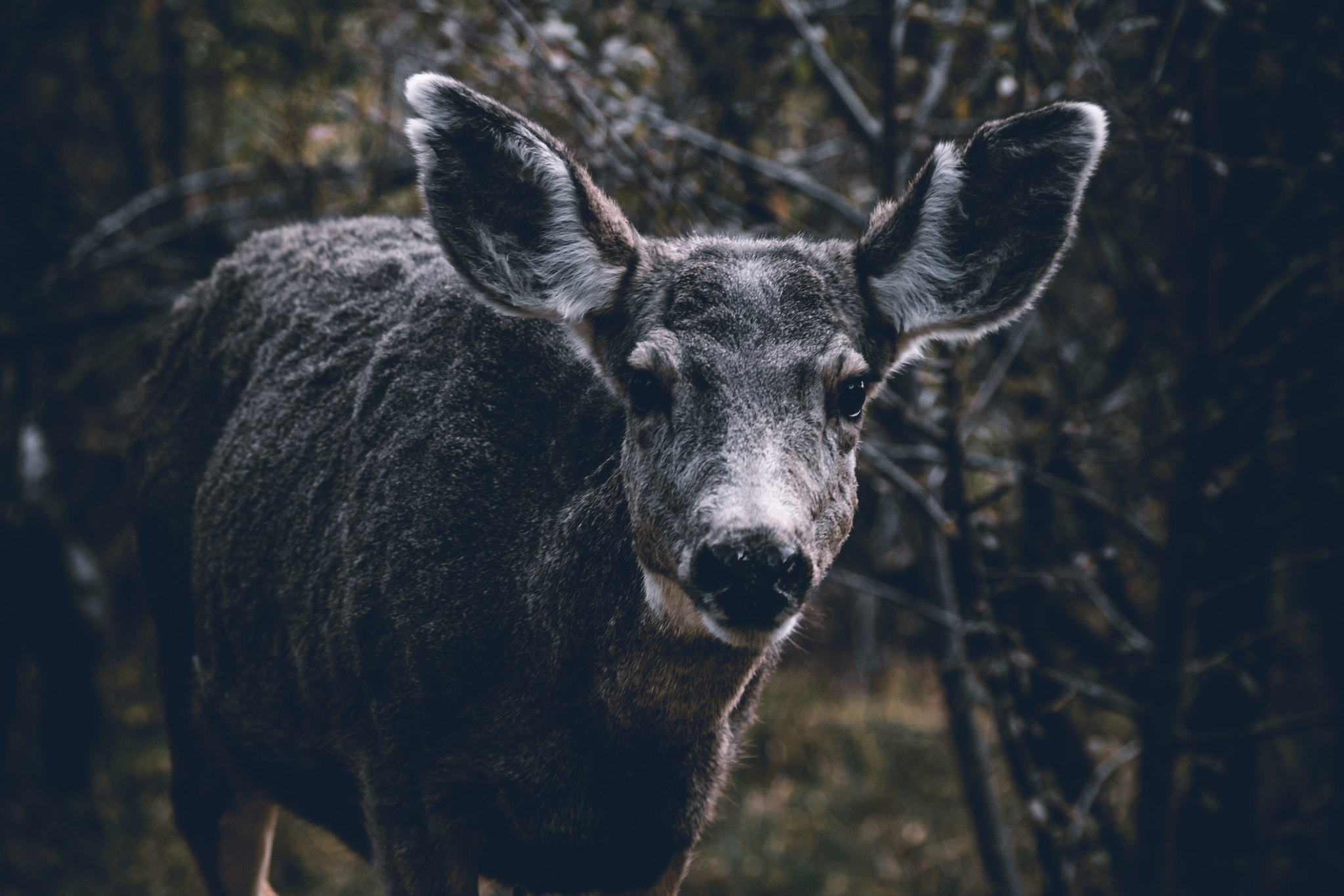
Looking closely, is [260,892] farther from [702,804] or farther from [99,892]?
[99,892]

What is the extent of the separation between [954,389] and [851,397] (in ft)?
4.94

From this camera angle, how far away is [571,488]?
2.89 m

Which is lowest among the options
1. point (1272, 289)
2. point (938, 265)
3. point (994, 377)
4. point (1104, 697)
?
point (1104, 697)

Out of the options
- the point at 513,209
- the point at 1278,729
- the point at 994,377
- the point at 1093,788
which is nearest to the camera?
the point at 513,209

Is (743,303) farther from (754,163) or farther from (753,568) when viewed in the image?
(754,163)

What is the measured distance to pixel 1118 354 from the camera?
562 cm

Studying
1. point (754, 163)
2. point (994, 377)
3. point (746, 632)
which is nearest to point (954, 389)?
point (994, 377)

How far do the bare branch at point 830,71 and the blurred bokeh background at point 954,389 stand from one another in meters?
0.02

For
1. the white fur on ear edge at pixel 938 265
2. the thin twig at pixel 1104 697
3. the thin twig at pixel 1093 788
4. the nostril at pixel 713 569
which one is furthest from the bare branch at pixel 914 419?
the nostril at pixel 713 569

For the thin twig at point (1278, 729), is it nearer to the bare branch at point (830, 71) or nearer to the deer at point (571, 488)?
the deer at point (571, 488)

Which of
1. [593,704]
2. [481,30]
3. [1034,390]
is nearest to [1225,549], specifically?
[1034,390]

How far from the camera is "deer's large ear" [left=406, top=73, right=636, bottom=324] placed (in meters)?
2.65

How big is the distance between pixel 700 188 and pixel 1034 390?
1.88 metres

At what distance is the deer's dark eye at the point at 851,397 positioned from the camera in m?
2.64
